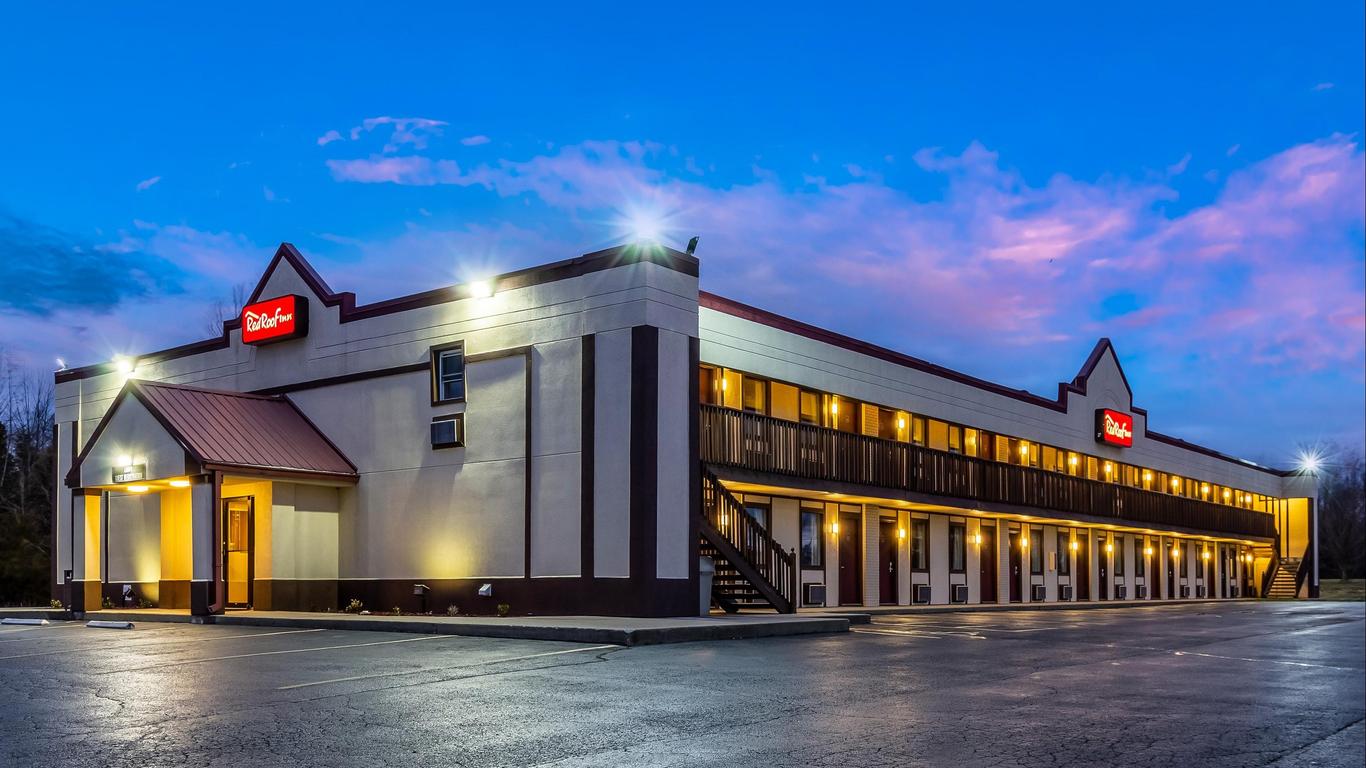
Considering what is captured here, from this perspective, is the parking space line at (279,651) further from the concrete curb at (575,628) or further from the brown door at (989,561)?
the brown door at (989,561)

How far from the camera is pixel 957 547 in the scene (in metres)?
39.9

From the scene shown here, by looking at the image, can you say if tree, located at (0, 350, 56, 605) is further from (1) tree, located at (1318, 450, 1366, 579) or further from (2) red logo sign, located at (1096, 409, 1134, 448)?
(1) tree, located at (1318, 450, 1366, 579)

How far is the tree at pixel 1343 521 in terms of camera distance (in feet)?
356

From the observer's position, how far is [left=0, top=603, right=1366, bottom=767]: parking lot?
856cm

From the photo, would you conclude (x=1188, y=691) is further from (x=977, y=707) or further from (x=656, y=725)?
(x=656, y=725)

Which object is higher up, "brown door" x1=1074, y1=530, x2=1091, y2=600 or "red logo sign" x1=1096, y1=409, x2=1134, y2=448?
"red logo sign" x1=1096, y1=409, x2=1134, y2=448

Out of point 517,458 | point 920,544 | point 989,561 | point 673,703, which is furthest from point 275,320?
point 989,561

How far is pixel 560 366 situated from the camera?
2445 cm

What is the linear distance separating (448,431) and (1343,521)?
359 ft

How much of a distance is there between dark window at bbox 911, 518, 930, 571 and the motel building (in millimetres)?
97

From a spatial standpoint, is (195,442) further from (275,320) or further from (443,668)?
(443,668)

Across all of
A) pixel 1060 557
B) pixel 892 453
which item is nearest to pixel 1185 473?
pixel 1060 557

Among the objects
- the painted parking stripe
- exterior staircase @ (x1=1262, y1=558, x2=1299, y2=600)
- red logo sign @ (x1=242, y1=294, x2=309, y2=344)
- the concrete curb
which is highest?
red logo sign @ (x1=242, y1=294, x2=309, y2=344)

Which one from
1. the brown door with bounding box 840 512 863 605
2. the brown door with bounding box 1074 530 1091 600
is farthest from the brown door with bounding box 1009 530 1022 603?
the brown door with bounding box 840 512 863 605
